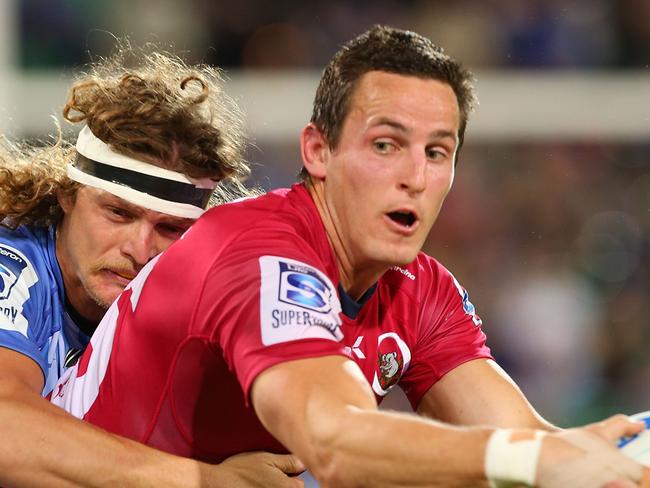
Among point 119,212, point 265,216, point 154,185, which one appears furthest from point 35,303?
point 265,216

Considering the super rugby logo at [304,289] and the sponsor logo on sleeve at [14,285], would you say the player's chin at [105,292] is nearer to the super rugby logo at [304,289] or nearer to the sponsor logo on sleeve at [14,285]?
the sponsor logo on sleeve at [14,285]

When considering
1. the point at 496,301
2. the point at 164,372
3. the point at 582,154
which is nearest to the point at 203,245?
the point at 164,372

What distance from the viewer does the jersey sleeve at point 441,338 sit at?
3205 millimetres

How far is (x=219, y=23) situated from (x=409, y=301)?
4.89 meters

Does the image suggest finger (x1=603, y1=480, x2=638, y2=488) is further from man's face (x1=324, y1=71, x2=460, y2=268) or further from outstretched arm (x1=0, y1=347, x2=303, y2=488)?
outstretched arm (x1=0, y1=347, x2=303, y2=488)

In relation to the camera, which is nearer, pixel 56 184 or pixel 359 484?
pixel 359 484

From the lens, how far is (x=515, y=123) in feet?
24.2

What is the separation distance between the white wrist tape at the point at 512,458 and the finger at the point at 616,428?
114 millimetres

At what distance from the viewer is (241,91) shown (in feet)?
24.3

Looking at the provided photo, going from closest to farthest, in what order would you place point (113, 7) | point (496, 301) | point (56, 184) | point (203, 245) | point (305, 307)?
point (305, 307) < point (203, 245) < point (56, 184) < point (496, 301) < point (113, 7)

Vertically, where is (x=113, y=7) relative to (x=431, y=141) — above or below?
below

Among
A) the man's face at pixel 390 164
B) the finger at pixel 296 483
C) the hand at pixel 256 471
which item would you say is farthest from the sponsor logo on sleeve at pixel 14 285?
the man's face at pixel 390 164

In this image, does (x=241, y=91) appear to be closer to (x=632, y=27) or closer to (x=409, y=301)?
(x=632, y=27)

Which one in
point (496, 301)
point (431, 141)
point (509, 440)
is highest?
point (431, 141)
